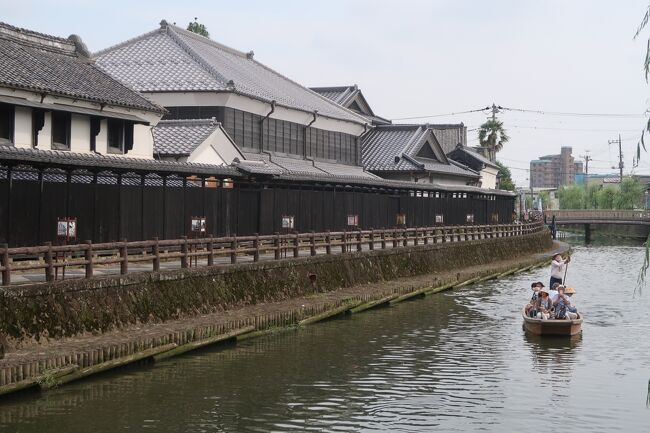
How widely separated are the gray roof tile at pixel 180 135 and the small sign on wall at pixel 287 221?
209 inches

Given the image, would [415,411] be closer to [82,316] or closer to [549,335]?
[82,316]

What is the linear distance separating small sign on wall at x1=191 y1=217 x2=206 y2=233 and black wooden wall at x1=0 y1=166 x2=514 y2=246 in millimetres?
172

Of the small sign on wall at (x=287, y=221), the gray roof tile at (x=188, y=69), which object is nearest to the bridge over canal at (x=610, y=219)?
the gray roof tile at (x=188, y=69)

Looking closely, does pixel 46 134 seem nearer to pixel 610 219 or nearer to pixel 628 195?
pixel 610 219

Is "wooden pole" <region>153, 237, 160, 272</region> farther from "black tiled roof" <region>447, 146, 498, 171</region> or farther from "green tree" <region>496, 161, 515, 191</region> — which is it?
"green tree" <region>496, 161, 515, 191</region>

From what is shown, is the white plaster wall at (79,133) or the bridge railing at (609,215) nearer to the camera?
the white plaster wall at (79,133)

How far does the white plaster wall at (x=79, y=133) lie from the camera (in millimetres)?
34000

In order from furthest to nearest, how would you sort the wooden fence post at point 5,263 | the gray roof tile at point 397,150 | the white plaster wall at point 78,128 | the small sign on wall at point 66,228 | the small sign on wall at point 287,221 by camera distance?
the gray roof tile at point 397,150, the small sign on wall at point 287,221, the white plaster wall at point 78,128, the small sign on wall at point 66,228, the wooden fence post at point 5,263

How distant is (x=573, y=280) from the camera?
4675 cm

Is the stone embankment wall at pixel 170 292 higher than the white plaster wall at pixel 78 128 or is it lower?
lower

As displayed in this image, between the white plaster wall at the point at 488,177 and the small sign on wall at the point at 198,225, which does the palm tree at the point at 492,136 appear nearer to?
the white plaster wall at the point at 488,177

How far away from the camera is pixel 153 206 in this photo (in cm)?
2942

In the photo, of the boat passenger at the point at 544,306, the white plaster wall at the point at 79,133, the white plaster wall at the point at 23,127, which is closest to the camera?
the boat passenger at the point at 544,306

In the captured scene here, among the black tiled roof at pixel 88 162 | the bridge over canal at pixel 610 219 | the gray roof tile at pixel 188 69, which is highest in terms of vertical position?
the gray roof tile at pixel 188 69
